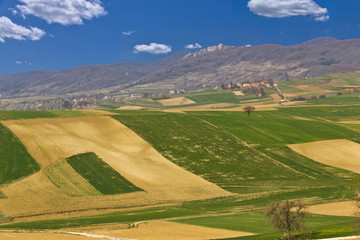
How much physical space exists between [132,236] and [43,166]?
128ft

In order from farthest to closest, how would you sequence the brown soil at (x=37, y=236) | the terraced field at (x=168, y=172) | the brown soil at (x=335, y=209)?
the terraced field at (x=168, y=172) → the brown soil at (x=335, y=209) → the brown soil at (x=37, y=236)

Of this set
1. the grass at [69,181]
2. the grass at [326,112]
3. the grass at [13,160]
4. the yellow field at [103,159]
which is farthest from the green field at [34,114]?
the grass at [326,112]

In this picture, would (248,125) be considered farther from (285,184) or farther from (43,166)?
(43,166)

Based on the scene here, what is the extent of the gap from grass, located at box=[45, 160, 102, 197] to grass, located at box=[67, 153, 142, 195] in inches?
39.9

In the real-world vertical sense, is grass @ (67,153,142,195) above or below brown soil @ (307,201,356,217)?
above

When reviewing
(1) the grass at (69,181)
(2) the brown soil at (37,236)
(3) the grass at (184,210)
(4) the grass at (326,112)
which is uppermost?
(4) the grass at (326,112)

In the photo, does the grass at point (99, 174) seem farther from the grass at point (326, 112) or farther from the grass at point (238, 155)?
Answer: the grass at point (326, 112)


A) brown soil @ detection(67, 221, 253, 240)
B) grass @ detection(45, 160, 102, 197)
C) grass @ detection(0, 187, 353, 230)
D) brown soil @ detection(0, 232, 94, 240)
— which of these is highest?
grass @ detection(45, 160, 102, 197)

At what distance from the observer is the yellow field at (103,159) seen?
206 ft

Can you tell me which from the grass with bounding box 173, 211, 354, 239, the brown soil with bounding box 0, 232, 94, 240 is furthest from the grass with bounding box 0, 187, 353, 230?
the brown soil with bounding box 0, 232, 94, 240

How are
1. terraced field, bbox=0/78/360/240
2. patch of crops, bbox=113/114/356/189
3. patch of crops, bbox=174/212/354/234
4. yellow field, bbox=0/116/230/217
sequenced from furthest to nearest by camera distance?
patch of crops, bbox=113/114/356/189 → yellow field, bbox=0/116/230/217 → terraced field, bbox=0/78/360/240 → patch of crops, bbox=174/212/354/234

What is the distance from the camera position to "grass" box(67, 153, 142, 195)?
234 feet

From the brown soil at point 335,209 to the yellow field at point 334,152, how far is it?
29829mm

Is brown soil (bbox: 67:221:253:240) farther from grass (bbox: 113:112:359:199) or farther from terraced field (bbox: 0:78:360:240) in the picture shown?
grass (bbox: 113:112:359:199)
